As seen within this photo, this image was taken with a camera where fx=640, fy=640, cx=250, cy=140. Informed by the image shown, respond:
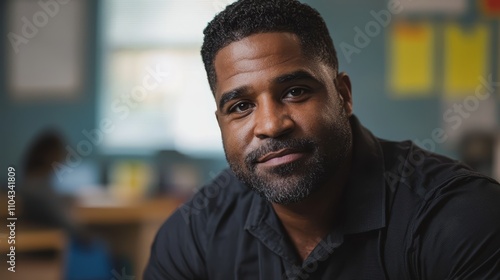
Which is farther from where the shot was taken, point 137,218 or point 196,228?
point 137,218

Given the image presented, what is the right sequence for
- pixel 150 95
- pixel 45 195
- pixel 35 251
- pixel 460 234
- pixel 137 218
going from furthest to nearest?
pixel 150 95, pixel 137 218, pixel 45 195, pixel 35 251, pixel 460 234

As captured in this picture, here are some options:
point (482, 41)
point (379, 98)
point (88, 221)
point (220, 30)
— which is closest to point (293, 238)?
point (220, 30)

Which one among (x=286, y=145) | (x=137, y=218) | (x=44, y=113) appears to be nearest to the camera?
(x=286, y=145)

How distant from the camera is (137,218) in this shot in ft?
11.9

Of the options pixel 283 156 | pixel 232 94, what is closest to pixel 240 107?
pixel 232 94

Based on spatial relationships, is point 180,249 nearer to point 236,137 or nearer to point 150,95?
point 236,137

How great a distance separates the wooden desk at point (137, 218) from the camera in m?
3.61

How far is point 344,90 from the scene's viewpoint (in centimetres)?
128

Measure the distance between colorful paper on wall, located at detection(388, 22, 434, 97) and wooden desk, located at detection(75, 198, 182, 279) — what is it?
5.49 ft

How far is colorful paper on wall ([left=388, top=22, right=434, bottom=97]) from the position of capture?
164 inches

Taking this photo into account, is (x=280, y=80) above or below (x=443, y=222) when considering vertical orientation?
above

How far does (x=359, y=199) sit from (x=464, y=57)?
3259mm

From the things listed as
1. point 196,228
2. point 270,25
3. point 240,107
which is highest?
point 270,25

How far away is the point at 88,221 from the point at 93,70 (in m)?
1.30
